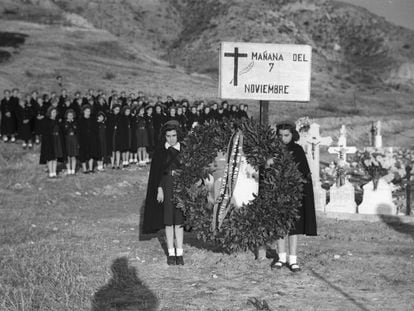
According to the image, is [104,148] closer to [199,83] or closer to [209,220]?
[209,220]

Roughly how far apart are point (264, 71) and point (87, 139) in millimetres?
8116

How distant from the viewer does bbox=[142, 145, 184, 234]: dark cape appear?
7.73 metres

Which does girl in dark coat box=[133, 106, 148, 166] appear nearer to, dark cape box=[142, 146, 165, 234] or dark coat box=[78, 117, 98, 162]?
dark coat box=[78, 117, 98, 162]

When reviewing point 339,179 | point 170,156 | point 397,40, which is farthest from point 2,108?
point 397,40

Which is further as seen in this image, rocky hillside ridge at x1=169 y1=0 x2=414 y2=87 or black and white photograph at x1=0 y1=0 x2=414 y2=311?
rocky hillside ridge at x1=169 y1=0 x2=414 y2=87

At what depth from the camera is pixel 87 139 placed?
622 inches

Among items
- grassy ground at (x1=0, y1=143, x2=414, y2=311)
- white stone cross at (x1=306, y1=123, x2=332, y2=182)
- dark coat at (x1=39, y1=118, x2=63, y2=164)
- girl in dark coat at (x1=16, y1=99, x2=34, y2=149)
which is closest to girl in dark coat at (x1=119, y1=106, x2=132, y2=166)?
dark coat at (x1=39, y1=118, x2=63, y2=164)

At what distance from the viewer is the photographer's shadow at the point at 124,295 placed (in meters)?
6.21

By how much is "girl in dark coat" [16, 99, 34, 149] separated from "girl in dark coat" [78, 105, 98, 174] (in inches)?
136

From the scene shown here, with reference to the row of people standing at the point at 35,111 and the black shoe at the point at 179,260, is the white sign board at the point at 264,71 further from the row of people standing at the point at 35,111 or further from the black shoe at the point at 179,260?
the row of people standing at the point at 35,111

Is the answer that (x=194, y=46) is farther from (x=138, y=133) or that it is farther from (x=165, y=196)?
(x=165, y=196)

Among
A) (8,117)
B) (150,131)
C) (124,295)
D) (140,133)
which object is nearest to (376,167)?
(124,295)

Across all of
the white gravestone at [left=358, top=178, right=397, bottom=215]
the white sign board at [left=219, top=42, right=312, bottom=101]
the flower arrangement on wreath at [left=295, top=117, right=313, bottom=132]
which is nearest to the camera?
the white sign board at [left=219, top=42, right=312, bottom=101]

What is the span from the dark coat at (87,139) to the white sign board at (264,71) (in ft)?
25.2
